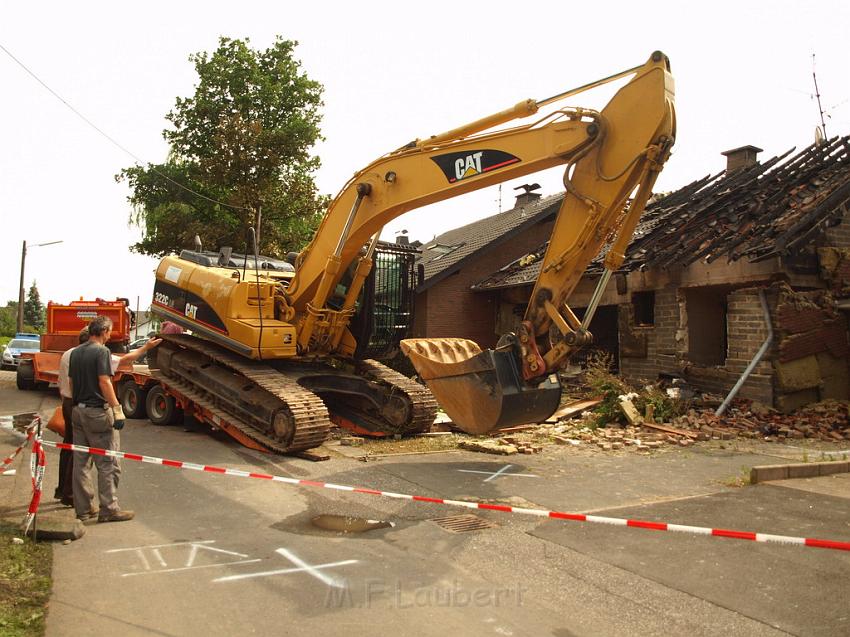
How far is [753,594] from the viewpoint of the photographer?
438 centimetres

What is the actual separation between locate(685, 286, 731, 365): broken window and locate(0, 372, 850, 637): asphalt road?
6226 mm

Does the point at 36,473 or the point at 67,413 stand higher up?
the point at 67,413

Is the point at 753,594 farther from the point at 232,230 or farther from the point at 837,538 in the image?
the point at 232,230

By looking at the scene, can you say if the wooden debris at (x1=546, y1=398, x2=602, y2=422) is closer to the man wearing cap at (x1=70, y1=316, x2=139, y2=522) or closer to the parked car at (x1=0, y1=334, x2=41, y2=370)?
the man wearing cap at (x1=70, y1=316, x2=139, y2=522)

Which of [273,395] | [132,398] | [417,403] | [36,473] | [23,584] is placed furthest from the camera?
[132,398]

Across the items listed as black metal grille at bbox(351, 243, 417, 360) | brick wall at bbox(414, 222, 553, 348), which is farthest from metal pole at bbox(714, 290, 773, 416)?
brick wall at bbox(414, 222, 553, 348)

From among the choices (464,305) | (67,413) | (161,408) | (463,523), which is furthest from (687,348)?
(67,413)

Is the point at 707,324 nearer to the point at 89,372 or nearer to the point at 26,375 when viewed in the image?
the point at 89,372

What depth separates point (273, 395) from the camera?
950 centimetres

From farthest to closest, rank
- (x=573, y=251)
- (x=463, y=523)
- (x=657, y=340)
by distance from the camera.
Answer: (x=657, y=340)
(x=573, y=251)
(x=463, y=523)

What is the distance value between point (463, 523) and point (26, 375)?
1637 centimetres

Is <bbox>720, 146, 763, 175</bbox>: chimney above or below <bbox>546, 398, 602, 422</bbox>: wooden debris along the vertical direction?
above

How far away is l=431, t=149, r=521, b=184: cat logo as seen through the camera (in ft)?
26.7

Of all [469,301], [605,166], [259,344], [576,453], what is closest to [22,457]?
[259,344]
